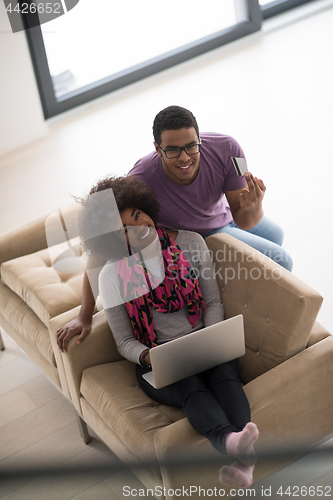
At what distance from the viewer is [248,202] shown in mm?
1821

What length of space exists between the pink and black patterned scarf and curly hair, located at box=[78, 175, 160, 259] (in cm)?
7

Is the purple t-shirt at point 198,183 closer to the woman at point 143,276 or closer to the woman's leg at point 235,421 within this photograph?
the woman at point 143,276

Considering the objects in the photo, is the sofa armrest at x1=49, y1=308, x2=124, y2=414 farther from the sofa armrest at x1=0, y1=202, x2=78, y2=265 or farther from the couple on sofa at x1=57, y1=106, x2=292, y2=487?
the sofa armrest at x1=0, y1=202, x2=78, y2=265

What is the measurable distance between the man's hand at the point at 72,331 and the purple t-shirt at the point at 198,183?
47 centimetres

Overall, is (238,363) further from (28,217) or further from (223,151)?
(28,217)

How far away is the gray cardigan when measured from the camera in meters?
1.70

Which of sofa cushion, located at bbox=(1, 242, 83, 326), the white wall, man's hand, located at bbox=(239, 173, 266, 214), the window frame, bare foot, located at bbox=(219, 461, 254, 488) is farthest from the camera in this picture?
the window frame

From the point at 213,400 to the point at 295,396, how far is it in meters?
0.24

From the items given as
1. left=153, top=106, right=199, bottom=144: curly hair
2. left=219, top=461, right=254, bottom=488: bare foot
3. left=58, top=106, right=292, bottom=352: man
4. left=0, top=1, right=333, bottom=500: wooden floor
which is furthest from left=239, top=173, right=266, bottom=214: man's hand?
left=219, top=461, right=254, bottom=488: bare foot

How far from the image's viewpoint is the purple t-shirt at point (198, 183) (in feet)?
6.32

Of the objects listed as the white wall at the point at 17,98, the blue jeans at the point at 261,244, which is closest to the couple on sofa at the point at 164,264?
the blue jeans at the point at 261,244

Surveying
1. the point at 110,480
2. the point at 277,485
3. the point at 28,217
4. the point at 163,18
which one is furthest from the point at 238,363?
the point at 163,18

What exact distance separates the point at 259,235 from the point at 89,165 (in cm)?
212

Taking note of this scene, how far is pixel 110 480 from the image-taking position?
176cm
